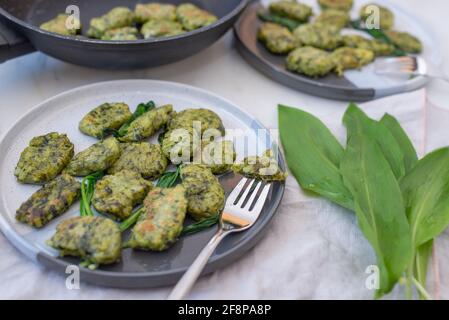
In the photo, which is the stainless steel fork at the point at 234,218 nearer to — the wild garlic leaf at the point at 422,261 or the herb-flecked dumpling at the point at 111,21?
the wild garlic leaf at the point at 422,261

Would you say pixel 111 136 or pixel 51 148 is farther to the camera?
pixel 111 136

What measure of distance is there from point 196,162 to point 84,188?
301 mm

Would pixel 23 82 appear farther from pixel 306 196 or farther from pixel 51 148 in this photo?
pixel 306 196

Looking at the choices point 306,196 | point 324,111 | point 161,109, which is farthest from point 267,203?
point 324,111

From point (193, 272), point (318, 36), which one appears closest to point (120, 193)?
point (193, 272)

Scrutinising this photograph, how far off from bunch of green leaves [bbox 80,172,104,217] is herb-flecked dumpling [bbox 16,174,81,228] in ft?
0.05

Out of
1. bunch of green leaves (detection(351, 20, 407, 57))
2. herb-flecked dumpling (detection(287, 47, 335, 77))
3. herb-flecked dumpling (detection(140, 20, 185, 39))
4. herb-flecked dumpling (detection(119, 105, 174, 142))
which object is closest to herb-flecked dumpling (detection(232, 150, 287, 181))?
herb-flecked dumpling (detection(119, 105, 174, 142))

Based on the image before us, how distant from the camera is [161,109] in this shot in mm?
1537

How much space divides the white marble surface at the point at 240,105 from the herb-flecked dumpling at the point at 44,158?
0.17 m

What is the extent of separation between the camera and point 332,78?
73.2 inches

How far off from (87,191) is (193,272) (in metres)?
0.37

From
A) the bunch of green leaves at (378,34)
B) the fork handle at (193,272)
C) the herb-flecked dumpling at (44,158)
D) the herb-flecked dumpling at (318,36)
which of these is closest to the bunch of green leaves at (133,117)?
the herb-flecked dumpling at (44,158)

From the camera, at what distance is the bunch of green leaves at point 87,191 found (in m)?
1.27

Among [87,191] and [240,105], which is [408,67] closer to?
[240,105]
